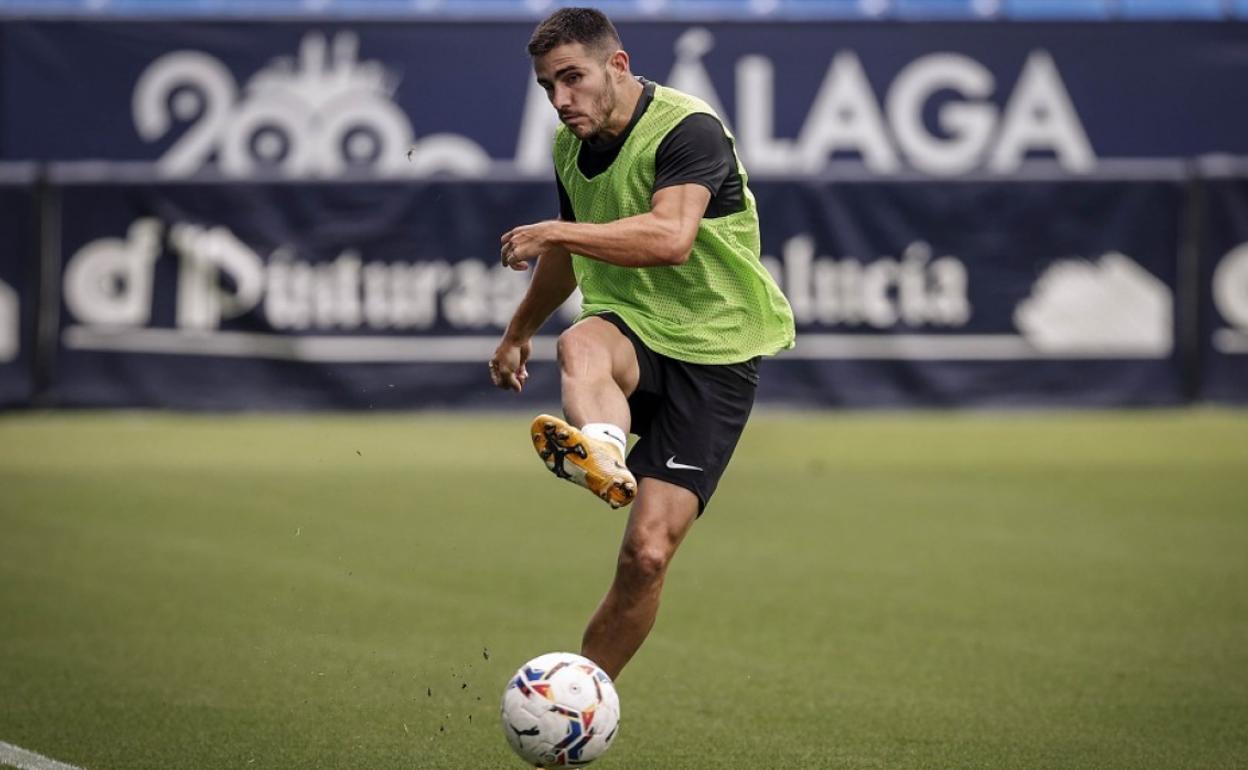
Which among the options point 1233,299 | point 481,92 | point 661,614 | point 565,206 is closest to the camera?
point 565,206

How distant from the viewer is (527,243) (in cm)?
590

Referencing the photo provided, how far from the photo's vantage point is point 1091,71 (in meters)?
24.2

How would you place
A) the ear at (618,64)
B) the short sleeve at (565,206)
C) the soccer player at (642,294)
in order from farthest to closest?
1. the short sleeve at (565,206)
2. the ear at (618,64)
3. the soccer player at (642,294)

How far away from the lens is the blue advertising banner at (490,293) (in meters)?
18.6

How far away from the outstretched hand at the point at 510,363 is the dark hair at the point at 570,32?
1.05 meters

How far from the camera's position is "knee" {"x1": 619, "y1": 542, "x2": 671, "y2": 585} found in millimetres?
6141

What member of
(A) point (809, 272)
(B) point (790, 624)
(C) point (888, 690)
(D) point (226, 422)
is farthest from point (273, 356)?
(C) point (888, 690)

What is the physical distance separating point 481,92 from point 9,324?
292 inches

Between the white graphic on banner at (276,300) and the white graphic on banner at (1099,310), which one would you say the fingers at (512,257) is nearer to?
the white graphic on banner at (276,300)

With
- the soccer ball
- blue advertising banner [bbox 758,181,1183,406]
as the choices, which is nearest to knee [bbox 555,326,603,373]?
the soccer ball

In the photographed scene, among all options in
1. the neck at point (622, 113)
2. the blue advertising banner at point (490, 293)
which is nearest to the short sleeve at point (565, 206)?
the neck at point (622, 113)

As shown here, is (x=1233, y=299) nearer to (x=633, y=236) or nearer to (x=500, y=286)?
(x=500, y=286)

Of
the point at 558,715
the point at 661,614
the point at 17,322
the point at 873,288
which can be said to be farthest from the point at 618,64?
the point at 17,322

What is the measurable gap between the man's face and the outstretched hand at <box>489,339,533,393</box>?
2.88ft
